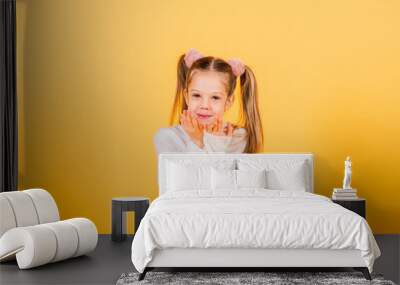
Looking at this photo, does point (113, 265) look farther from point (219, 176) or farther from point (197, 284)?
point (219, 176)

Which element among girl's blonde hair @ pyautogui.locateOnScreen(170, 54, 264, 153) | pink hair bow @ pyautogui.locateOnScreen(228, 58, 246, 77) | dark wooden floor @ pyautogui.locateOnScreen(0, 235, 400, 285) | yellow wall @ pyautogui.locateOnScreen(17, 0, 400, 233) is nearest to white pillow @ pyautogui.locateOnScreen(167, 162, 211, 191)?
yellow wall @ pyautogui.locateOnScreen(17, 0, 400, 233)

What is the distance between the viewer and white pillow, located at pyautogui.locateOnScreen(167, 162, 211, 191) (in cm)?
684

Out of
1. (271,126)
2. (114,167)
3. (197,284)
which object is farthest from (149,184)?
(197,284)

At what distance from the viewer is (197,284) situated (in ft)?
15.8

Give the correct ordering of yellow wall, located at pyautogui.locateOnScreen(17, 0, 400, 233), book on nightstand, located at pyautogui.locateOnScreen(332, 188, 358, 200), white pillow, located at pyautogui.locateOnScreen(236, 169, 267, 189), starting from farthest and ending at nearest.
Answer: yellow wall, located at pyautogui.locateOnScreen(17, 0, 400, 233), book on nightstand, located at pyautogui.locateOnScreen(332, 188, 358, 200), white pillow, located at pyautogui.locateOnScreen(236, 169, 267, 189)

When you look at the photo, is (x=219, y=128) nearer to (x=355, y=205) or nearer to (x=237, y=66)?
(x=237, y=66)

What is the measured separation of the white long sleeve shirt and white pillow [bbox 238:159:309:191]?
0.96 feet

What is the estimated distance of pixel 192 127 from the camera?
7.48m

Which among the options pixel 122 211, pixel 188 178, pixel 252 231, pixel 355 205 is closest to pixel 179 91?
pixel 188 178

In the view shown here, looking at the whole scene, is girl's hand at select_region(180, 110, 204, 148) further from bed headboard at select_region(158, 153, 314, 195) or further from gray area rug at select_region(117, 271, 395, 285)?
gray area rug at select_region(117, 271, 395, 285)

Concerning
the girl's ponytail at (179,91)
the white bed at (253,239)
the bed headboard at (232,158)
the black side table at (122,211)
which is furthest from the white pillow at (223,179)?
the white bed at (253,239)

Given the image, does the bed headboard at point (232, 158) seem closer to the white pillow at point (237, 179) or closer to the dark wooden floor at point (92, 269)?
the white pillow at point (237, 179)

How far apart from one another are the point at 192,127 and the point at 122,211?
131 centimetres

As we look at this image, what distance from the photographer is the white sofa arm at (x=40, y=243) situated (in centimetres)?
532
